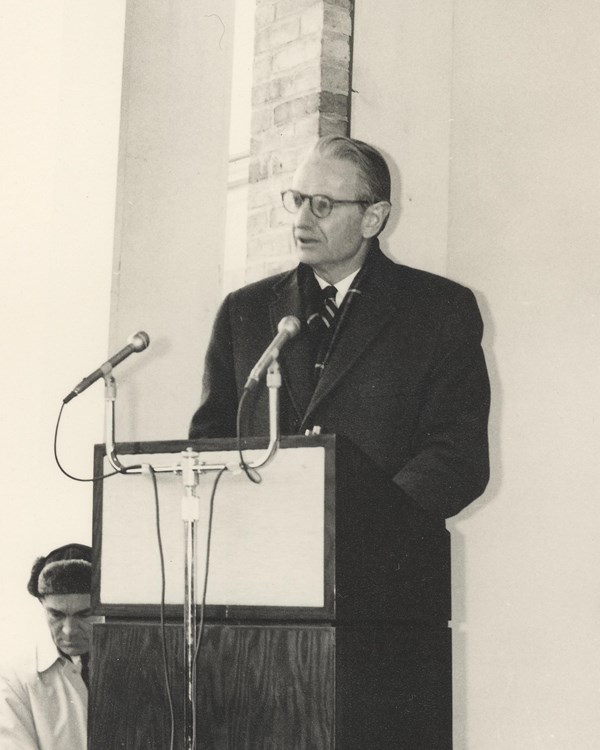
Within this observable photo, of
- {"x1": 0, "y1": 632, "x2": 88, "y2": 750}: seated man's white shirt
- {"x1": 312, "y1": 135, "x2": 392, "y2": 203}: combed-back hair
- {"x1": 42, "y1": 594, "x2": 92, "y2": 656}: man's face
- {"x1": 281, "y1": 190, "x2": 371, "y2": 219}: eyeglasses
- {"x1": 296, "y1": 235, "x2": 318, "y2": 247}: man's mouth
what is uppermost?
{"x1": 312, "y1": 135, "x2": 392, "y2": 203}: combed-back hair

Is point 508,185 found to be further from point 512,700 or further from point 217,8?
point 512,700

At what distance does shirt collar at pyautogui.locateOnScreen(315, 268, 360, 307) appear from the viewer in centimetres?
243

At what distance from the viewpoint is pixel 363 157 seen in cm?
242

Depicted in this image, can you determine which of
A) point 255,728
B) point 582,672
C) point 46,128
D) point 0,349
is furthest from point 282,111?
point 255,728

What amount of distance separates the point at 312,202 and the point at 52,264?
5.39 ft

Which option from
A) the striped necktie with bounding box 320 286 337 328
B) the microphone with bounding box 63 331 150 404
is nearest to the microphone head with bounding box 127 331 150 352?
the microphone with bounding box 63 331 150 404

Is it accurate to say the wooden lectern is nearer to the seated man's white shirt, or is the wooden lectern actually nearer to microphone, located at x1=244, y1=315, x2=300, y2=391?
microphone, located at x1=244, y1=315, x2=300, y2=391

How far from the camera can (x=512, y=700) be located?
3287mm

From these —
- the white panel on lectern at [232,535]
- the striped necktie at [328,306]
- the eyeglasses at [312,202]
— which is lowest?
the white panel on lectern at [232,535]

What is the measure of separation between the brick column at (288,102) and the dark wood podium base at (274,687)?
1.84 m

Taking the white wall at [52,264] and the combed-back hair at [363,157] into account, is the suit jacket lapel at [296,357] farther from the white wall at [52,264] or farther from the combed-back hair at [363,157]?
the white wall at [52,264]

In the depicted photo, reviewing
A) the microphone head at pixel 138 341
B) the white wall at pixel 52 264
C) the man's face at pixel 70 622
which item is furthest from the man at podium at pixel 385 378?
the white wall at pixel 52 264

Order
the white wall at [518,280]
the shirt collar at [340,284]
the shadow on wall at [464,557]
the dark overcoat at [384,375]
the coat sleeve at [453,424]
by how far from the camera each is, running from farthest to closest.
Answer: the shadow on wall at [464,557]
the white wall at [518,280]
the shirt collar at [340,284]
the dark overcoat at [384,375]
the coat sleeve at [453,424]

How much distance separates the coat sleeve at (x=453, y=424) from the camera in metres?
2.01
